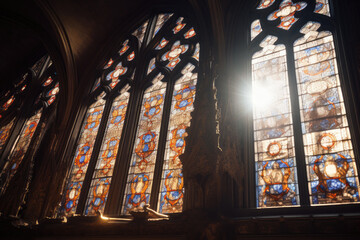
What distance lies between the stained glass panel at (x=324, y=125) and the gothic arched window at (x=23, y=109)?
598cm

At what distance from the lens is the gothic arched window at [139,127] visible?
19.8ft

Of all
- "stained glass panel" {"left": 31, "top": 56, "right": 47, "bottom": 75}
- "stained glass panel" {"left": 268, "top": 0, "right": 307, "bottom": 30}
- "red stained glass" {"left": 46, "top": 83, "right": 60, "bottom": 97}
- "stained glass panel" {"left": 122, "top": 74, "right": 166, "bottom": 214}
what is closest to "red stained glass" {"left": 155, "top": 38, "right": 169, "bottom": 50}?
"stained glass panel" {"left": 122, "top": 74, "right": 166, "bottom": 214}

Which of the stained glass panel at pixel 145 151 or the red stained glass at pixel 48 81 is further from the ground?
the red stained glass at pixel 48 81

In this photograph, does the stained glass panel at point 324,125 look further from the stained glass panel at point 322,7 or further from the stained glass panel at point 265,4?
the stained glass panel at point 265,4

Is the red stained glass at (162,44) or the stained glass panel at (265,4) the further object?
the red stained glass at (162,44)

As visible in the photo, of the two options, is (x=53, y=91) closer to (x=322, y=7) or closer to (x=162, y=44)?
(x=162, y=44)

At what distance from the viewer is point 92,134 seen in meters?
7.66

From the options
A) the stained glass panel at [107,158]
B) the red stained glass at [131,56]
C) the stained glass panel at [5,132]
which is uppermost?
the red stained glass at [131,56]

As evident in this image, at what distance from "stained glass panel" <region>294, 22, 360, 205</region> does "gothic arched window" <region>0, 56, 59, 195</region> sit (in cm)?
598

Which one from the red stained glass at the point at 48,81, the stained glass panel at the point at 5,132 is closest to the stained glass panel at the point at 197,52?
the red stained glass at the point at 48,81

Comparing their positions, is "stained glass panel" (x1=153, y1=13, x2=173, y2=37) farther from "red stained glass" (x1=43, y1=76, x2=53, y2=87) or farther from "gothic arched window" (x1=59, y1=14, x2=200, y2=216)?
"red stained glass" (x1=43, y1=76, x2=53, y2=87)

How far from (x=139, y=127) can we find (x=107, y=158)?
875mm

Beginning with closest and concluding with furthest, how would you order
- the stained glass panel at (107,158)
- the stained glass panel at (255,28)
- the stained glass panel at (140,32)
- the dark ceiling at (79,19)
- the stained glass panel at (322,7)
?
the stained glass panel at (322,7)
the stained glass panel at (107,158)
the stained glass panel at (255,28)
the dark ceiling at (79,19)
the stained glass panel at (140,32)

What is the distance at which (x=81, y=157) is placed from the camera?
7344mm
